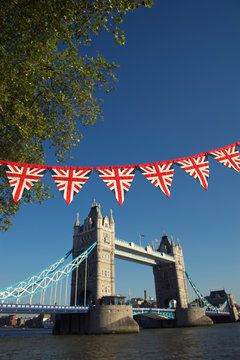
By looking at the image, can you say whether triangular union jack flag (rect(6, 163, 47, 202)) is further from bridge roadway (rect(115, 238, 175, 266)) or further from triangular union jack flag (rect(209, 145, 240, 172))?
bridge roadway (rect(115, 238, 175, 266))

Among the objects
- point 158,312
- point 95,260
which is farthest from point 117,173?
point 158,312

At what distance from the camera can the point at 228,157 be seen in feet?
39.8

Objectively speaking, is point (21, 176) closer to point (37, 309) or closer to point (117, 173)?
point (117, 173)

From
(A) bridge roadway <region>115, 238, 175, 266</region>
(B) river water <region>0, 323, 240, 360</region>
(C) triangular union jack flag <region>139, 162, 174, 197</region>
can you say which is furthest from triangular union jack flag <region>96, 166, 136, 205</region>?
(A) bridge roadway <region>115, 238, 175, 266</region>

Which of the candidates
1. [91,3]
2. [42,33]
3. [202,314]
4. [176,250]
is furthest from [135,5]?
Answer: [176,250]

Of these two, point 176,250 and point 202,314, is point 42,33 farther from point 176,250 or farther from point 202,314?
point 176,250

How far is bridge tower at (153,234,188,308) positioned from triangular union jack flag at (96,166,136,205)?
211 ft

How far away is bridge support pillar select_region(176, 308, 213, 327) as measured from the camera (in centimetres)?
5324

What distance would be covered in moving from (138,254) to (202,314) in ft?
63.7

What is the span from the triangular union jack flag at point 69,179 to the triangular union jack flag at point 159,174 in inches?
96.7

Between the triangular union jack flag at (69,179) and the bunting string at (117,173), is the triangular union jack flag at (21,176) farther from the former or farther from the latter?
the triangular union jack flag at (69,179)

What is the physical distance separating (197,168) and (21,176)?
7.51m

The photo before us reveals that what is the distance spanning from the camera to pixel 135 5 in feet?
→ 29.2

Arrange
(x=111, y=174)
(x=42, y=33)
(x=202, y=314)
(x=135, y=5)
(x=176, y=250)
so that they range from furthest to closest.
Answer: (x=176, y=250)
(x=202, y=314)
(x=111, y=174)
(x=42, y=33)
(x=135, y=5)
